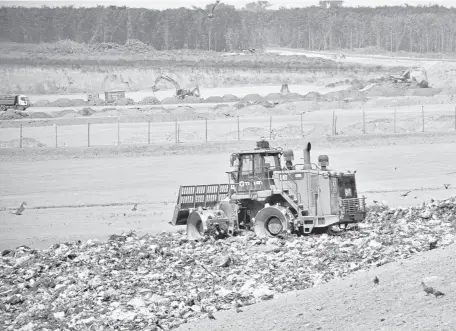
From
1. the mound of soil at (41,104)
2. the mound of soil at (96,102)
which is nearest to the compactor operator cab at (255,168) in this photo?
the mound of soil at (96,102)

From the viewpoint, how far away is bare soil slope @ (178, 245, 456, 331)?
1209 cm

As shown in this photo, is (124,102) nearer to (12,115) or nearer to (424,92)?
(12,115)

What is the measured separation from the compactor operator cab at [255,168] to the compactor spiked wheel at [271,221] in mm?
851

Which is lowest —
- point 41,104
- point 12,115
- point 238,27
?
point 12,115

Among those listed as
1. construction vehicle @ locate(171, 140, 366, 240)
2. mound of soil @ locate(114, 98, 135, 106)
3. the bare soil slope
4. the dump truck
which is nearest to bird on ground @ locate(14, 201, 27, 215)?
Result: construction vehicle @ locate(171, 140, 366, 240)

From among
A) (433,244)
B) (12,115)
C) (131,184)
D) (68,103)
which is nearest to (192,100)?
(68,103)

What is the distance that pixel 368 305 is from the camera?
42.4ft

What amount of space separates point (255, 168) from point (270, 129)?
22402 millimetres

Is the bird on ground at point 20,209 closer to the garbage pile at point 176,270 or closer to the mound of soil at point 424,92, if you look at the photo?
the garbage pile at point 176,270

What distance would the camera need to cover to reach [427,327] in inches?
454

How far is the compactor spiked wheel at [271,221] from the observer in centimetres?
2069

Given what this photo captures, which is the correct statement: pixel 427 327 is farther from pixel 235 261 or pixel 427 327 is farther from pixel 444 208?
pixel 444 208

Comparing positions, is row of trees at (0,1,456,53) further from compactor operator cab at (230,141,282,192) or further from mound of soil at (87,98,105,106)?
compactor operator cab at (230,141,282,192)

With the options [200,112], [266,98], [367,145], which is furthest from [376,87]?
[367,145]
